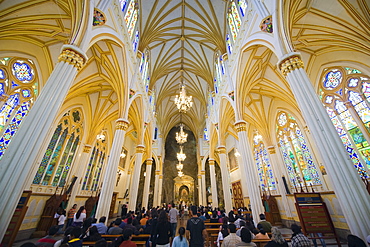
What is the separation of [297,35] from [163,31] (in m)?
10.2

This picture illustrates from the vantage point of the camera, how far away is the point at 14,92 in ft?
23.0

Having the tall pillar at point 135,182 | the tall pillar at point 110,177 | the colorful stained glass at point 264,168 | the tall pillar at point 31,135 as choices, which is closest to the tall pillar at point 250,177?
the tall pillar at point 110,177

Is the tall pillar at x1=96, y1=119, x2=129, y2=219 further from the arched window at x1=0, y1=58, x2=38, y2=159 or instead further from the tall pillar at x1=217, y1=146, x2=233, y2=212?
the tall pillar at x1=217, y1=146, x2=233, y2=212

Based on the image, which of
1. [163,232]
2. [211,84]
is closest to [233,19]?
[211,84]

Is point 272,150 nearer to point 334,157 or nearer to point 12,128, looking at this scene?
point 334,157

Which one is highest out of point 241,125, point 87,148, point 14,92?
point 14,92

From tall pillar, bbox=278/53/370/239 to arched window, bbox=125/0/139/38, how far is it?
8.98 meters

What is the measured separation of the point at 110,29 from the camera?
6461 mm

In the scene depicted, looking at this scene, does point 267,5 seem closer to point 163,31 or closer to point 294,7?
point 294,7

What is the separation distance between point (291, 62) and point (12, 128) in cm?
1115

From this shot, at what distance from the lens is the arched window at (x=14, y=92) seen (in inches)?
256

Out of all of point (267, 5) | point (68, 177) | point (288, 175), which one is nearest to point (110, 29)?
point (267, 5)

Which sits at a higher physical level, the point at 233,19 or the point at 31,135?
the point at 233,19

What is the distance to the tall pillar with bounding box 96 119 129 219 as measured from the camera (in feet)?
21.2
